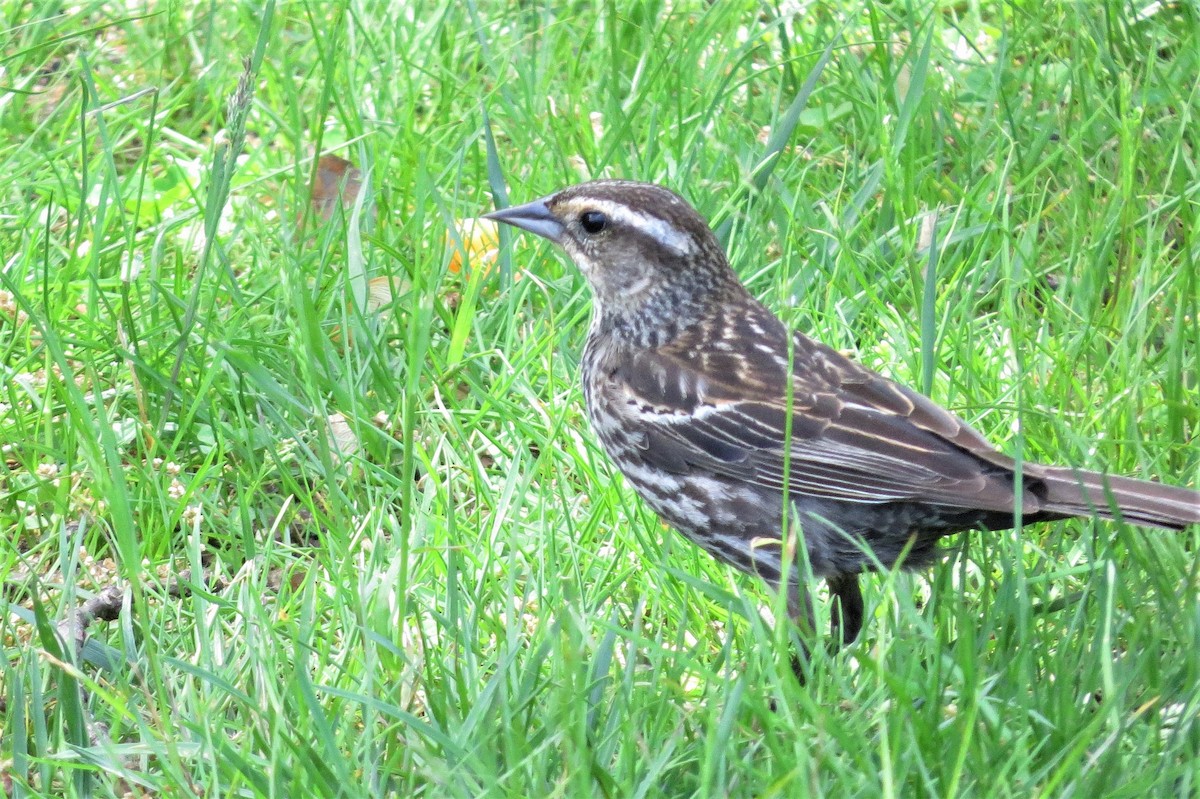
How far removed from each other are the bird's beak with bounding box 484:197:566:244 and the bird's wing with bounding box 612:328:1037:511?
0.53 metres

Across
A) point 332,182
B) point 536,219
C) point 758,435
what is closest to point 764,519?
point 758,435

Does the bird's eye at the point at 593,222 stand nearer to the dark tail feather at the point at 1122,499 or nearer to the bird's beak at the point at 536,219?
the bird's beak at the point at 536,219

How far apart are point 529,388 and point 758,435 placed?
1056mm

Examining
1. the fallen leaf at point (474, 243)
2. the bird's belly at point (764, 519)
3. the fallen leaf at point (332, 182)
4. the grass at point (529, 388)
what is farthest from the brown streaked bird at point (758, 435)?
the fallen leaf at point (332, 182)

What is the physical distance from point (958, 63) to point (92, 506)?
3.83m

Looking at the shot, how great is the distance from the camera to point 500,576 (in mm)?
4570

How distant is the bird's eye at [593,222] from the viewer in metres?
5.00

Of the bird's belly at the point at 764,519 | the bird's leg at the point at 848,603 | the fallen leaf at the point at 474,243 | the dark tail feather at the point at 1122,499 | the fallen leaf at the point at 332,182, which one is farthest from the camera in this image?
the fallen leaf at the point at 332,182

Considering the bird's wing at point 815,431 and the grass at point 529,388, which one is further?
the bird's wing at point 815,431

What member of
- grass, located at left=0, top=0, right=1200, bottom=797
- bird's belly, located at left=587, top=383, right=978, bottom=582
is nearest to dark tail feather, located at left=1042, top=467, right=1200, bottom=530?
grass, located at left=0, top=0, right=1200, bottom=797

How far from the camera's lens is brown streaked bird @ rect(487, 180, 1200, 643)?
13.6ft

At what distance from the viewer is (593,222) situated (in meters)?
5.02

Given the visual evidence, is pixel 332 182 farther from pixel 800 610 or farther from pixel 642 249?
pixel 800 610

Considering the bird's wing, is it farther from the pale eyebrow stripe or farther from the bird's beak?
the bird's beak
